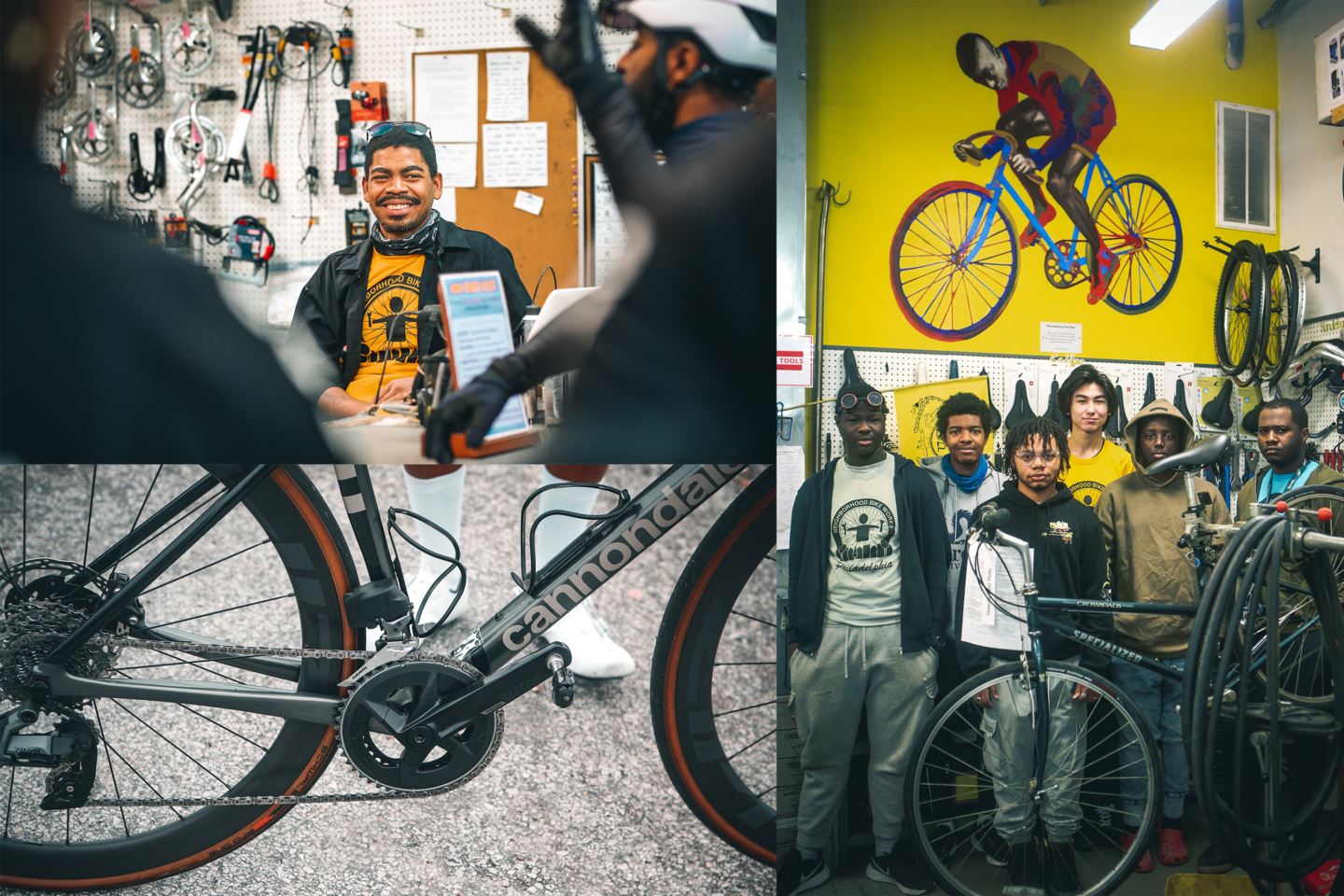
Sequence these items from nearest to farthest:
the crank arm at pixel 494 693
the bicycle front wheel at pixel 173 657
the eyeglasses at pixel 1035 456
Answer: the crank arm at pixel 494 693 < the bicycle front wheel at pixel 173 657 < the eyeglasses at pixel 1035 456

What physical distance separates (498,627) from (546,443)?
53 centimetres

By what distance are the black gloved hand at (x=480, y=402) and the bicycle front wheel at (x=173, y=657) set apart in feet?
1.52

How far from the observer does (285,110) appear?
7.89ft

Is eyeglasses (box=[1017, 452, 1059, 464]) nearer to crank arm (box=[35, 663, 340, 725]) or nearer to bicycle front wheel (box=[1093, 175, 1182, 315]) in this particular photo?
bicycle front wheel (box=[1093, 175, 1182, 315])

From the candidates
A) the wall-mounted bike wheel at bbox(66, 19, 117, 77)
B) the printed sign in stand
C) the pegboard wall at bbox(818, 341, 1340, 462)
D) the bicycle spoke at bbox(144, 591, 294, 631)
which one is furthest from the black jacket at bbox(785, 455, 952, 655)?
the wall-mounted bike wheel at bbox(66, 19, 117, 77)

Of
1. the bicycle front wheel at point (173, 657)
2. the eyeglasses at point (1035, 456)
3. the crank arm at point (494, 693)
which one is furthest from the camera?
the eyeglasses at point (1035, 456)

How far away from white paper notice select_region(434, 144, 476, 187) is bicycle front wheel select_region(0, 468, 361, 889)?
0.95m

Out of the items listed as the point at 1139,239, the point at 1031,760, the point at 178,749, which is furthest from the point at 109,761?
the point at 1139,239

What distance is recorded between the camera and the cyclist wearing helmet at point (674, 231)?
2295mm

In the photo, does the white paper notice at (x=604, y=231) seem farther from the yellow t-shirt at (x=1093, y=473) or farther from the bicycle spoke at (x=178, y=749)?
the bicycle spoke at (x=178, y=749)

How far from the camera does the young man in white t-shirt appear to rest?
2416 mm

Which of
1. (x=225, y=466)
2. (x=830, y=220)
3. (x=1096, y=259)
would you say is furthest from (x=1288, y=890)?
(x=225, y=466)

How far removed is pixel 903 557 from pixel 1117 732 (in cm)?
80

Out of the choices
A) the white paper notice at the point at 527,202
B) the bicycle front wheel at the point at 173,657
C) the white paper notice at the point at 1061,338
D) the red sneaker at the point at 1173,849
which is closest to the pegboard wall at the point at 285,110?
the white paper notice at the point at 527,202
